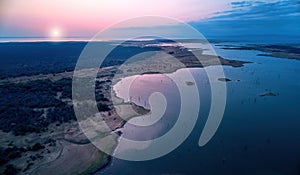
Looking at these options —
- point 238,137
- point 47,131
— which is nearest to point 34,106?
point 47,131

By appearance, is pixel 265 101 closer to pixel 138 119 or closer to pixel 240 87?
pixel 240 87

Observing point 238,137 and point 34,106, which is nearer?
point 238,137

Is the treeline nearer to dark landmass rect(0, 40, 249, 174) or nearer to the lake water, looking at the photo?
dark landmass rect(0, 40, 249, 174)

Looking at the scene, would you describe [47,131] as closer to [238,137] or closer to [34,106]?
[34,106]

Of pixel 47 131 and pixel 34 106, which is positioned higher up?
pixel 34 106

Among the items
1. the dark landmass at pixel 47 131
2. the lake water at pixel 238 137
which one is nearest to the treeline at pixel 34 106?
the dark landmass at pixel 47 131

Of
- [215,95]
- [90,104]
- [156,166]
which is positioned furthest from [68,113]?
[215,95]

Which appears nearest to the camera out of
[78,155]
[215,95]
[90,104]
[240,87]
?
[78,155]

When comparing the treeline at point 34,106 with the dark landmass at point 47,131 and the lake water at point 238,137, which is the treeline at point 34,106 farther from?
the lake water at point 238,137
